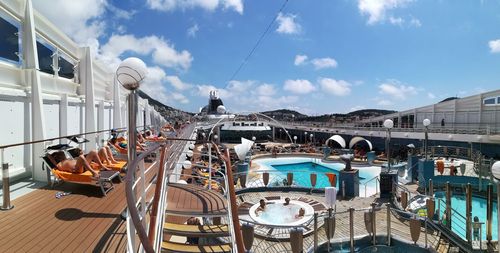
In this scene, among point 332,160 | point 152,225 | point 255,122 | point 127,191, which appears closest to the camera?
point 127,191

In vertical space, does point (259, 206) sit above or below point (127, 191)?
below

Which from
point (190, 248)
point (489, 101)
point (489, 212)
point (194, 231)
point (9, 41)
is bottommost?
point (489, 212)

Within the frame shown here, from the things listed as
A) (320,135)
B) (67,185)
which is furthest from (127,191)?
(320,135)

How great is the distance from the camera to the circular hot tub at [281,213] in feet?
25.5

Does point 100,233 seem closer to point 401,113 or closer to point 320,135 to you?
point 320,135

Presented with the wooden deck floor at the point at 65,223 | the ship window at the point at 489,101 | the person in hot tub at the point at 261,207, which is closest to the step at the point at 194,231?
the wooden deck floor at the point at 65,223

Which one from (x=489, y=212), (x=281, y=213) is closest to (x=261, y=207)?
(x=281, y=213)

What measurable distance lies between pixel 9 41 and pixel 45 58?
176 cm

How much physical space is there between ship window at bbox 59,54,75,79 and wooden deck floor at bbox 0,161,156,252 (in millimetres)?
4661

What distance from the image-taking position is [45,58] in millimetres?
6984

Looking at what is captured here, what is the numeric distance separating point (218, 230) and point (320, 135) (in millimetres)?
33454

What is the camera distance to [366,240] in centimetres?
635

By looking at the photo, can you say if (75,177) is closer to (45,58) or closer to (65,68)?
(45,58)

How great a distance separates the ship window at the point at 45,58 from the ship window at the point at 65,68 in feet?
1.62
